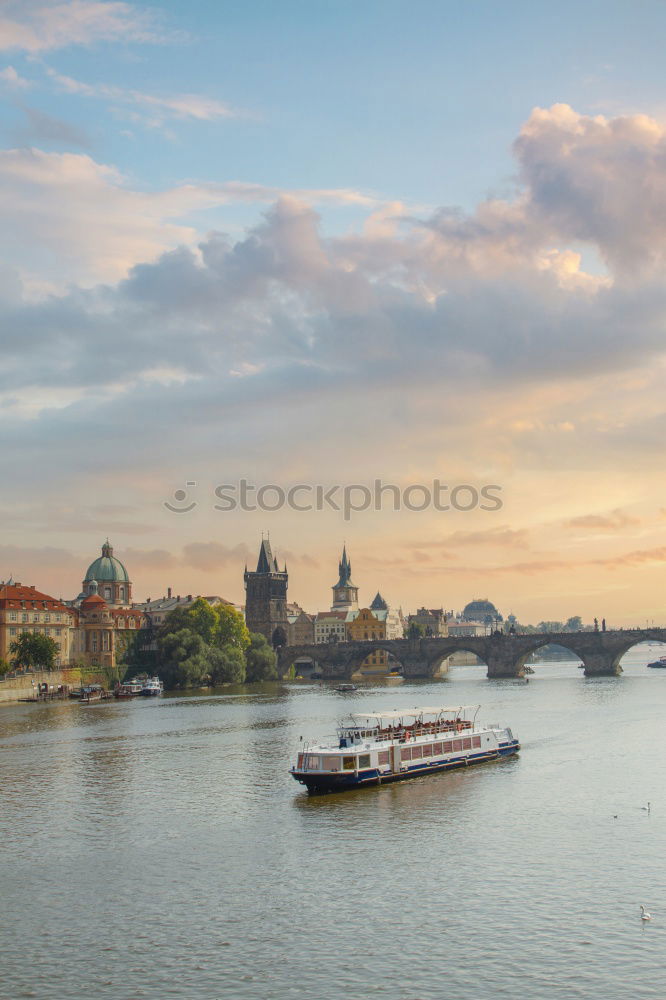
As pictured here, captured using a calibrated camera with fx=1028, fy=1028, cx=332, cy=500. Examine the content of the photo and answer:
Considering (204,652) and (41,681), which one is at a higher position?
(204,652)

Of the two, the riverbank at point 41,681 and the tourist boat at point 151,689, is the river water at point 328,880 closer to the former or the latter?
the riverbank at point 41,681

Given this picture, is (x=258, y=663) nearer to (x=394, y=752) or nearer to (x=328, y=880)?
(x=394, y=752)

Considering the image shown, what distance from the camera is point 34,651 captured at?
16125 cm

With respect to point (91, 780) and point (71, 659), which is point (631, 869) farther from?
point (71, 659)

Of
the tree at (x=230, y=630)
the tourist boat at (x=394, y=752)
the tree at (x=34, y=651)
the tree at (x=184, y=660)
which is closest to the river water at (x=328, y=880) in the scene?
the tourist boat at (x=394, y=752)

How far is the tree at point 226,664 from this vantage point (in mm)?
175875

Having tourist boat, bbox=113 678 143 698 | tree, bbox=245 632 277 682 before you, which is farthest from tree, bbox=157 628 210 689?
tree, bbox=245 632 277 682

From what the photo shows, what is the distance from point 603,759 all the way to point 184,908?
43.7 metres

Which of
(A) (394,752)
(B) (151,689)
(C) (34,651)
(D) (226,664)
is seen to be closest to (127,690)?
(B) (151,689)

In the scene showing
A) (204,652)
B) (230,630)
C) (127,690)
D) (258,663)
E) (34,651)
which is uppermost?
(230,630)

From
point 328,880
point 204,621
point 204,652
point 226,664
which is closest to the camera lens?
point 328,880

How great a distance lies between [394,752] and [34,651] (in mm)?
107495

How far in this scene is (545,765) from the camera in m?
72.8

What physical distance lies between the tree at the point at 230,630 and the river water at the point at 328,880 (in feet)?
351
